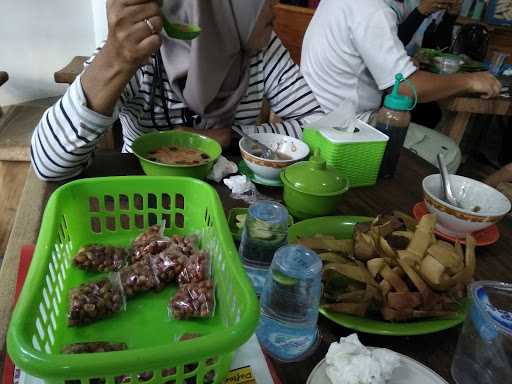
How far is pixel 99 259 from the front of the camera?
62 cm

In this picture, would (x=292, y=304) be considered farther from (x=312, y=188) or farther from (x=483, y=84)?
(x=483, y=84)

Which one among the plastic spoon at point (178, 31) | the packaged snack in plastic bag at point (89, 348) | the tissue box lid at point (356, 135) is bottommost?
the packaged snack in plastic bag at point (89, 348)

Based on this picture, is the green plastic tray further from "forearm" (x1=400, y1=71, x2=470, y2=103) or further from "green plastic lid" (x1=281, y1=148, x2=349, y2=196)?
"forearm" (x1=400, y1=71, x2=470, y2=103)

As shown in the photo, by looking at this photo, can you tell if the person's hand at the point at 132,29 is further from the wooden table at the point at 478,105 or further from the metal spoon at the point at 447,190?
the wooden table at the point at 478,105

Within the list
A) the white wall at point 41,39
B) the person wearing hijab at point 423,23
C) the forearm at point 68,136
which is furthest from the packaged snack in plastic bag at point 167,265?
the white wall at point 41,39

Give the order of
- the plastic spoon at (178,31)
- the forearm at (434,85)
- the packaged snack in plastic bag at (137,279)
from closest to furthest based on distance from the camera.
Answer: the packaged snack in plastic bag at (137,279)
the plastic spoon at (178,31)
the forearm at (434,85)

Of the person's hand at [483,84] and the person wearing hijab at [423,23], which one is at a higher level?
the person wearing hijab at [423,23]

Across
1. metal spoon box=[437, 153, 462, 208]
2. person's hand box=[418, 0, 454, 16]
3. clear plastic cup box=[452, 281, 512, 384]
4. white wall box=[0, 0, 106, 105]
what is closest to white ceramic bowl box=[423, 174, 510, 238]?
metal spoon box=[437, 153, 462, 208]

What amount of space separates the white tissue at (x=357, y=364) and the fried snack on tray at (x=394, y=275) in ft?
0.25

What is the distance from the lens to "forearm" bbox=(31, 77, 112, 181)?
83 cm

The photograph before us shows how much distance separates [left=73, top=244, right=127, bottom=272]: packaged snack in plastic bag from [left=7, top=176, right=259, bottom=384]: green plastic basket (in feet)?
0.05

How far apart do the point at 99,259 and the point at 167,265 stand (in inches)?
4.3

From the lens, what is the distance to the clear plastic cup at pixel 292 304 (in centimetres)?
51

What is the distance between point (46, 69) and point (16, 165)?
994mm
